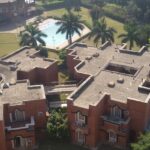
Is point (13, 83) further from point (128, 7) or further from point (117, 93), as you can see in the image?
point (128, 7)

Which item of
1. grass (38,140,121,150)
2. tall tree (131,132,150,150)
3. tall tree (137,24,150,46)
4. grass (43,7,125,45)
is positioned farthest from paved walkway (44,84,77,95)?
grass (43,7,125,45)

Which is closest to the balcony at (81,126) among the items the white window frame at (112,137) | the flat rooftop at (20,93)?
the white window frame at (112,137)

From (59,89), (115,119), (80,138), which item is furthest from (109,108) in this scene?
(59,89)

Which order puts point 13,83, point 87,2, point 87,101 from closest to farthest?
point 87,101 < point 13,83 < point 87,2

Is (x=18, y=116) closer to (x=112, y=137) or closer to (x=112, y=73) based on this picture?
(x=112, y=137)

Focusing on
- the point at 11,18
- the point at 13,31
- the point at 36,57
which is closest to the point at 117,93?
the point at 36,57

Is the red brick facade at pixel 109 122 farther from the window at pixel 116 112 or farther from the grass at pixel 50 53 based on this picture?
the grass at pixel 50 53
